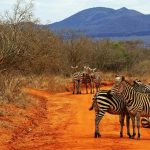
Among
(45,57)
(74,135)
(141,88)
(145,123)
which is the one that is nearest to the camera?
(74,135)

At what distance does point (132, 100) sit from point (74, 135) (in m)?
2.17

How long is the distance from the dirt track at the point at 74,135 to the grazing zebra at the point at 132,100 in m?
0.78

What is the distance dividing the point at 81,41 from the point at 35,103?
2834 cm

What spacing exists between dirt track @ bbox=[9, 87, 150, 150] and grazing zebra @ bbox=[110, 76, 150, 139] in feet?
2.55

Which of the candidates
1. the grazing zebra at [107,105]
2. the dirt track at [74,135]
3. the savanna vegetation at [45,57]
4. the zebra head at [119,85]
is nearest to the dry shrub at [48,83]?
the savanna vegetation at [45,57]

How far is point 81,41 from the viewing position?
54250 mm

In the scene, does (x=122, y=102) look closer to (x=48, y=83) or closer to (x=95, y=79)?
(x=48, y=83)

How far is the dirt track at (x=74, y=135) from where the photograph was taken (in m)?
14.9

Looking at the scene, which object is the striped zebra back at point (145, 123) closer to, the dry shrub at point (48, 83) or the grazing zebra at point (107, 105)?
the grazing zebra at point (107, 105)

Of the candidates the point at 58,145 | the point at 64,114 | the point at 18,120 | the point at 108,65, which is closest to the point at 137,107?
the point at 58,145

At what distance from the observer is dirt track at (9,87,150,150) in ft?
48.8

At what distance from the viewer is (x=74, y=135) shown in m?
17.2

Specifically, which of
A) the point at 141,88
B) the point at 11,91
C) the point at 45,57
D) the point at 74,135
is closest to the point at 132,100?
the point at 74,135

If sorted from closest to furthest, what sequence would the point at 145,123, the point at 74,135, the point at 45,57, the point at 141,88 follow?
1. the point at 74,135
2. the point at 145,123
3. the point at 141,88
4. the point at 45,57
